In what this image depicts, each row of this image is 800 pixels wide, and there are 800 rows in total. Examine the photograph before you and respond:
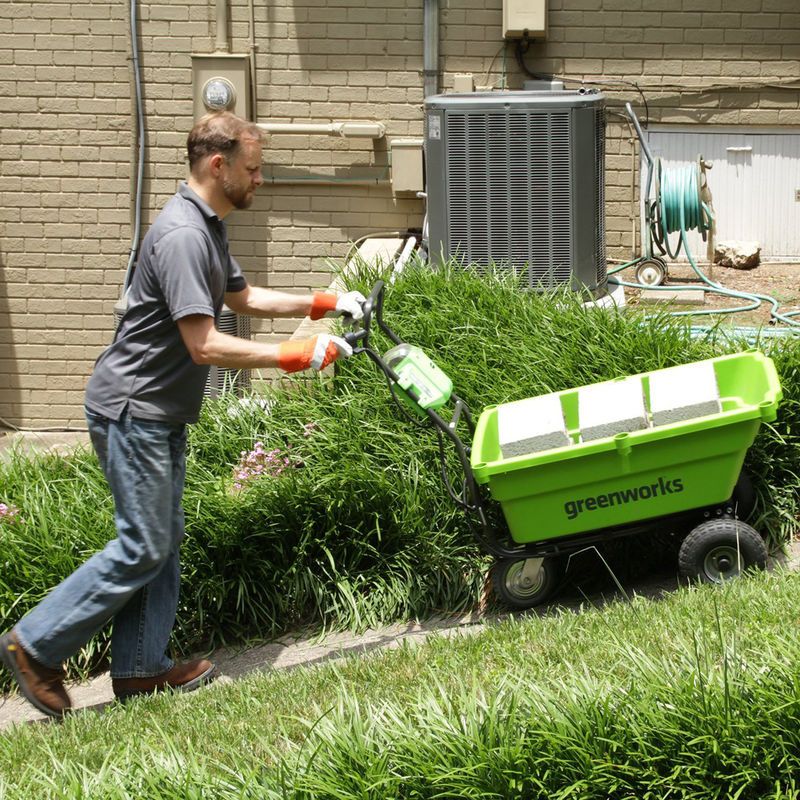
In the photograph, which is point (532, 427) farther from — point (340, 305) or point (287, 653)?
point (287, 653)

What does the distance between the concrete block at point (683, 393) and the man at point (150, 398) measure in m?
1.26

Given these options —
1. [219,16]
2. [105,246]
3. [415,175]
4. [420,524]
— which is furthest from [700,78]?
[420,524]

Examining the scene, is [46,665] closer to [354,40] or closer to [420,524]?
[420,524]

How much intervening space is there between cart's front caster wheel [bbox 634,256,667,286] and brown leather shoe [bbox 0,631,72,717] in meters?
5.34

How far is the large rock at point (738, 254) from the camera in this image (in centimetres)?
962

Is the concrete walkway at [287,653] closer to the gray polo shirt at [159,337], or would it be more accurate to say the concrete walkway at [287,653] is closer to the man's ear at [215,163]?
the gray polo shirt at [159,337]

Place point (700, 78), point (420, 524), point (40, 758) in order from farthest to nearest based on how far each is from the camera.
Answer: point (700, 78), point (420, 524), point (40, 758)

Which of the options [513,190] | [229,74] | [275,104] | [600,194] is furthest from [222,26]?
[600,194]

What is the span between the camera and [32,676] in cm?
421

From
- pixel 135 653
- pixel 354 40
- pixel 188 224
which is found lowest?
pixel 135 653

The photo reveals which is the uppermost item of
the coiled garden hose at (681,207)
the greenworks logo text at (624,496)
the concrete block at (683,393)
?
the coiled garden hose at (681,207)

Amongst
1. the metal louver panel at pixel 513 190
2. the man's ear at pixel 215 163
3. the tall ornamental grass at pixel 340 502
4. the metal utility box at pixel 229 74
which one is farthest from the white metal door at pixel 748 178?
the man's ear at pixel 215 163

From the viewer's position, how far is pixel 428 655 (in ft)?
13.4

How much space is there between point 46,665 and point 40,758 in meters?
0.78
